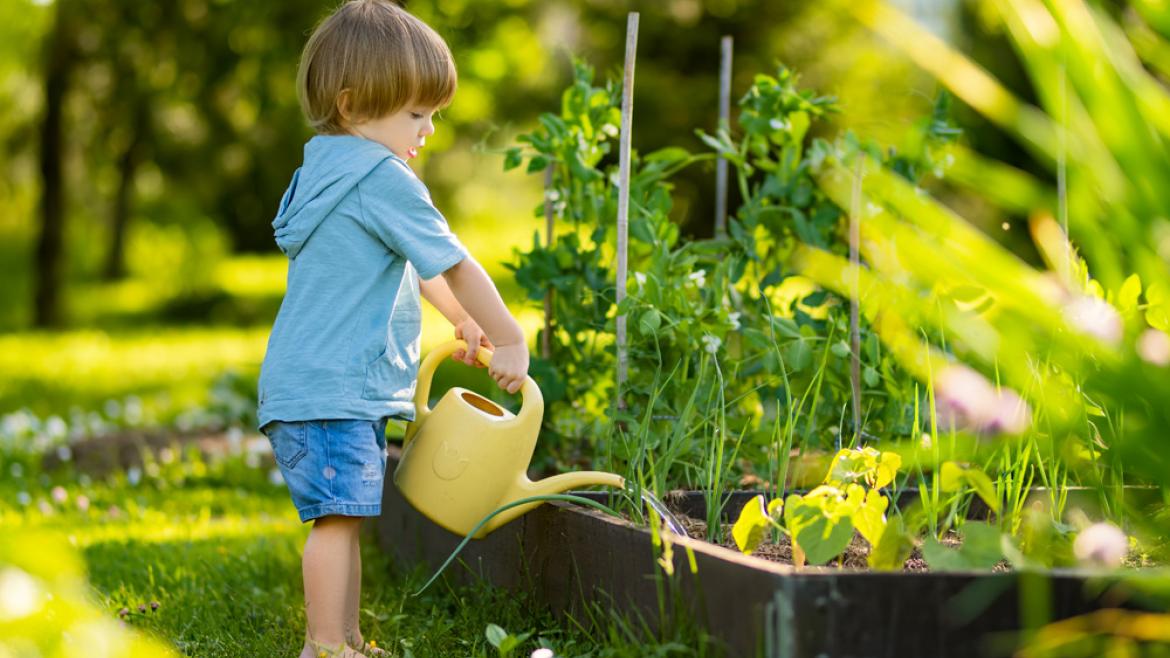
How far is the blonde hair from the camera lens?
239 cm

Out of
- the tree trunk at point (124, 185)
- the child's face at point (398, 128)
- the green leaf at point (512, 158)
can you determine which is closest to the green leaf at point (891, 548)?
the child's face at point (398, 128)

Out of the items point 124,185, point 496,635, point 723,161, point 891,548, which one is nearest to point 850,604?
point 891,548

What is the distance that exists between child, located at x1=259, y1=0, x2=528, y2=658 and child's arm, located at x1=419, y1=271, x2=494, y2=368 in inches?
4.6

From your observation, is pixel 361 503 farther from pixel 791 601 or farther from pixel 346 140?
pixel 791 601

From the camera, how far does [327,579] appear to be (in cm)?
233

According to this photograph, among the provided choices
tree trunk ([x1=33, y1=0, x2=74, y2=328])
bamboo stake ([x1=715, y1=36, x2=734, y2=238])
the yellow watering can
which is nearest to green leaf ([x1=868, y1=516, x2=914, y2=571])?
the yellow watering can

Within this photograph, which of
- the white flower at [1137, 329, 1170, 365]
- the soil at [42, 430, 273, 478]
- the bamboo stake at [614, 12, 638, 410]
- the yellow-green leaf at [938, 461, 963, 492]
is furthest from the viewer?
the soil at [42, 430, 273, 478]

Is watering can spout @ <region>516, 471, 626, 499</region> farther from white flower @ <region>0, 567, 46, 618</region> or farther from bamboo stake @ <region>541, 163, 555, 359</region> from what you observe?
white flower @ <region>0, 567, 46, 618</region>

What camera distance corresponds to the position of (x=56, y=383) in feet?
23.2

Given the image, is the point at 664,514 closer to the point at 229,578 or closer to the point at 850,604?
the point at 850,604

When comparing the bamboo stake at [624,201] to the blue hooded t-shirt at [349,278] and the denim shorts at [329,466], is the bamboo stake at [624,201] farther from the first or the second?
the denim shorts at [329,466]

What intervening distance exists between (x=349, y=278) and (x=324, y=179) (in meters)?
0.19

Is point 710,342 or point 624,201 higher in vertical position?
point 624,201

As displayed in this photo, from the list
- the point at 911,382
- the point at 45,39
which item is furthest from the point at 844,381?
the point at 45,39
